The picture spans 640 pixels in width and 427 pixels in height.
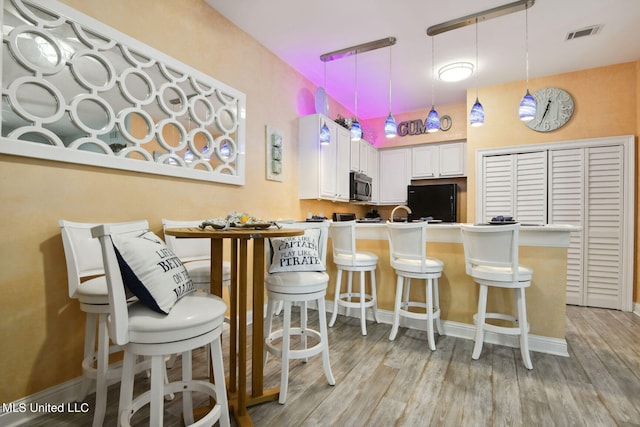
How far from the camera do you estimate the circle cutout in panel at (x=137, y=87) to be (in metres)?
2.02

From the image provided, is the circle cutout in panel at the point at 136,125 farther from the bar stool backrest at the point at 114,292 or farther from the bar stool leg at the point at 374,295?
the bar stool leg at the point at 374,295

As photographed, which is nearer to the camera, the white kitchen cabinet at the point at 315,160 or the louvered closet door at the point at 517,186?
the white kitchen cabinet at the point at 315,160

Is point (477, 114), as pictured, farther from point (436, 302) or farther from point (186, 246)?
point (186, 246)

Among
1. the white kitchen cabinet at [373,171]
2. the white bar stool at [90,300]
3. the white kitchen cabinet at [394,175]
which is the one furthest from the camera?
the white kitchen cabinet at [394,175]

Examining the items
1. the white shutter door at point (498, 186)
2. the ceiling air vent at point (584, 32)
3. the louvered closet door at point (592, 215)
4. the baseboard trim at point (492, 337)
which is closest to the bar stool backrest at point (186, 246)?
the baseboard trim at point (492, 337)

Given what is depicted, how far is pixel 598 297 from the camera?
3.60 m

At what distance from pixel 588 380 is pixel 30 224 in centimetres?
346

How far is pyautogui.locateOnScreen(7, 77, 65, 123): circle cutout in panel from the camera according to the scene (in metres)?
1.57

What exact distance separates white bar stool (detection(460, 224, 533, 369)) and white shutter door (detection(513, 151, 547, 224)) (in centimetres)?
211

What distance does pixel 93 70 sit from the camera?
190 centimetres

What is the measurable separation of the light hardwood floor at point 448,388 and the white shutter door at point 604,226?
1177mm

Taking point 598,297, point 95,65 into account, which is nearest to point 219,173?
point 95,65

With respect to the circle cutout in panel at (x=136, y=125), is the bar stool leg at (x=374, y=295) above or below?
below

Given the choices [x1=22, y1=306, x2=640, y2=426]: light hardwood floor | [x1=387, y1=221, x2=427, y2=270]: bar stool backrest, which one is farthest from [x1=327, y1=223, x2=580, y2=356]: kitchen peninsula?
[x1=387, y1=221, x2=427, y2=270]: bar stool backrest
